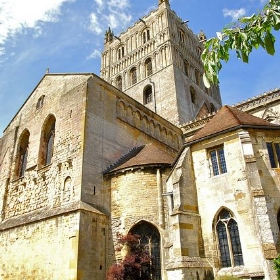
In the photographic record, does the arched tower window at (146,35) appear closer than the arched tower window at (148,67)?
No

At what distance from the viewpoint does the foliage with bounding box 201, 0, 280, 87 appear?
3787 millimetres

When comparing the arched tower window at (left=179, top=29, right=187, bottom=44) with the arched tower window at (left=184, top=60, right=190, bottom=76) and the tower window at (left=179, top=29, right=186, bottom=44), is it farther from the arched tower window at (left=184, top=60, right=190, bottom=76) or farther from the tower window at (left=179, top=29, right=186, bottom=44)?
the arched tower window at (left=184, top=60, right=190, bottom=76)

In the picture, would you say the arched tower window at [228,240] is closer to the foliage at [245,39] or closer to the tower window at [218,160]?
the tower window at [218,160]

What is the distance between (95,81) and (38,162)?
20.9 ft

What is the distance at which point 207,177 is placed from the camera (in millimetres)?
13992

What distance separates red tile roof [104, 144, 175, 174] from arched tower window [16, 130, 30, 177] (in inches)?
313

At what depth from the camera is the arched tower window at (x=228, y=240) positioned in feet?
39.8

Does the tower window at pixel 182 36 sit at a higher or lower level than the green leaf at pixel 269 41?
higher

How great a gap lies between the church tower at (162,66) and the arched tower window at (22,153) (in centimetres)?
1457

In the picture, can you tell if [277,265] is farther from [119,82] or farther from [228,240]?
[119,82]

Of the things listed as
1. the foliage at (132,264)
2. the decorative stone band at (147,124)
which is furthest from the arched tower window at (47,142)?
the foliage at (132,264)

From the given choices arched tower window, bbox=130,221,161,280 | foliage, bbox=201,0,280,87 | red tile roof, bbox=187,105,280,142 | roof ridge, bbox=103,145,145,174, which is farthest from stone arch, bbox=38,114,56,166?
foliage, bbox=201,0,280,87

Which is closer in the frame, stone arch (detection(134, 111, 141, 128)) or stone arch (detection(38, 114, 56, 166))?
stone arch (detection(38, 114, 56, 166))

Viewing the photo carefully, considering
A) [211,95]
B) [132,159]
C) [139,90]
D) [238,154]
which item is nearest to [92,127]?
[132,159]
